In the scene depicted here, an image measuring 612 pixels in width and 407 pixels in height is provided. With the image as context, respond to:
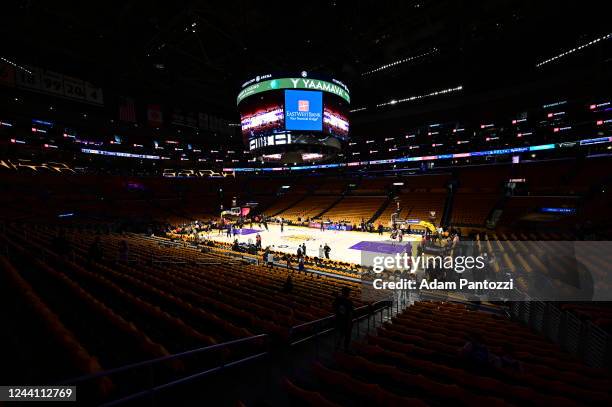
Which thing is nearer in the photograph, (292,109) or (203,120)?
(292,109)

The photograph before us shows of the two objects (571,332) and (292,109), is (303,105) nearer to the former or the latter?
(292,109)

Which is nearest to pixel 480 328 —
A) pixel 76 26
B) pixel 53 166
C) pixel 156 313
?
pixel 156 313

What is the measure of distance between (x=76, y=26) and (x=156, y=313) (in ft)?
76.5

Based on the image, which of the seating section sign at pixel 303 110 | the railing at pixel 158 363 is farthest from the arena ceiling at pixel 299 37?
the railing at pixel 158 363

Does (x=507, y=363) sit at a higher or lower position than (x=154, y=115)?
lower

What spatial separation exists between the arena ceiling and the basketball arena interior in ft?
0.66

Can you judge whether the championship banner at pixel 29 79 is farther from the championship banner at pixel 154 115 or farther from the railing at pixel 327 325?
the railing at pixel 327 325

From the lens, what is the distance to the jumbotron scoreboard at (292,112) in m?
15.6

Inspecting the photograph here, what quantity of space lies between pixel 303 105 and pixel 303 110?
11.3 inches

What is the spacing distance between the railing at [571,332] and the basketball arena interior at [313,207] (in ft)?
0.17

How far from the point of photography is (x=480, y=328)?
21.4 feet

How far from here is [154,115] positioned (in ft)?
108

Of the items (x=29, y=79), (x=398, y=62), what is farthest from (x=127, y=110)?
(x=398, y=62)

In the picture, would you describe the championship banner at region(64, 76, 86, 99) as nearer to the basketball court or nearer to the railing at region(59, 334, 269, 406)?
the basketball court
